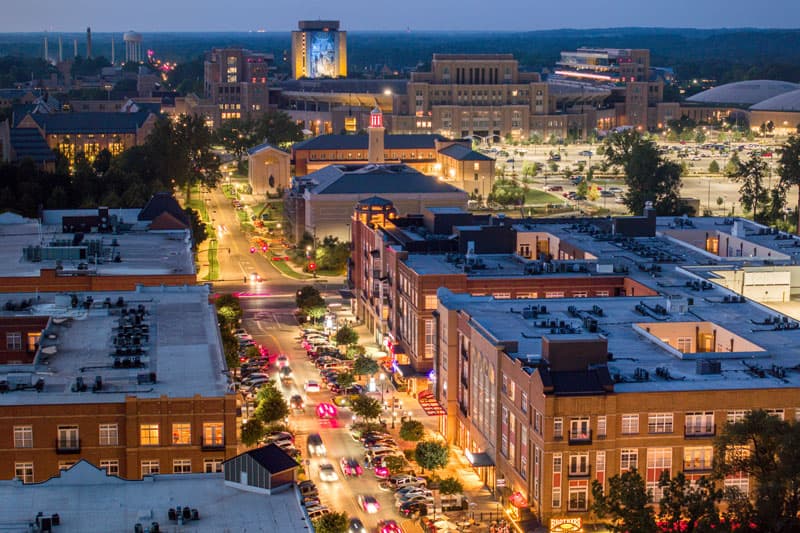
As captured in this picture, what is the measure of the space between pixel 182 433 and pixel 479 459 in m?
15.2

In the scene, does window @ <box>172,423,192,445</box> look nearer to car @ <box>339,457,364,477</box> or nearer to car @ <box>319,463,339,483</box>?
car @ <box>319,463,339,483</box>

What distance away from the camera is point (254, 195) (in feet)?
557

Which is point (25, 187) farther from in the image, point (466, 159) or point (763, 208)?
point (763, 208)

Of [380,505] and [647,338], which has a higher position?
[647,338]

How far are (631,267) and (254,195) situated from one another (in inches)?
3525

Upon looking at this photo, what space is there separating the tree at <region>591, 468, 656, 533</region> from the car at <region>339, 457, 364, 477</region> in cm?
1754

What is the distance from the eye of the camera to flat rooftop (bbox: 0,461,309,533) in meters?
43.2

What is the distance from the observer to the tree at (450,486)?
196 ft

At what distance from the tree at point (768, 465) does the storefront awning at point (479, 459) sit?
14107 mm

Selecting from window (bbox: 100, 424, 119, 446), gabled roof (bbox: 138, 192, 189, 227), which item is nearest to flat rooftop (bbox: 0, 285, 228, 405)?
window (bbox: 100, 424, 119, 446)

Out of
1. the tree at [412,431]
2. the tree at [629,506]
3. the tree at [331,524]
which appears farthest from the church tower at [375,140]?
the tree at [629,506]

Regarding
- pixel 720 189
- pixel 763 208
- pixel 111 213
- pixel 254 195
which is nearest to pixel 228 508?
pixel 111 213

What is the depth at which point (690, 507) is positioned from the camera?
4644 cm

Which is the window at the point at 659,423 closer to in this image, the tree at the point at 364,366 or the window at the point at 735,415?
the window at the point at 735,415
